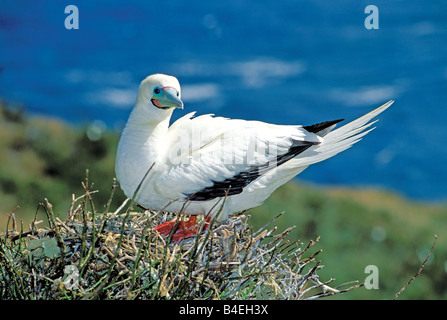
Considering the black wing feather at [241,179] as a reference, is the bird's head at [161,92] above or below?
above

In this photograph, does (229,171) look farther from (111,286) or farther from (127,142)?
A: (111,286)

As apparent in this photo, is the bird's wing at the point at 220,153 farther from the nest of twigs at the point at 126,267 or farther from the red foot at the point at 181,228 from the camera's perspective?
the nest of twigs at the point at 126,267

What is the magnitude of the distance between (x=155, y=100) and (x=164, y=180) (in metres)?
0.71

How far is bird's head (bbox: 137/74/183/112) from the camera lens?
4570mm

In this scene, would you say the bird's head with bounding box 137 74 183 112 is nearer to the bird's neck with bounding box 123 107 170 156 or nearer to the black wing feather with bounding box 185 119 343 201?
the bird's neck with bounding box 123 107 170 156

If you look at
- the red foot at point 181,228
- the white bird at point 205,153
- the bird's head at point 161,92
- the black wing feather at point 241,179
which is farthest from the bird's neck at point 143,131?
the red foot at point 181,228

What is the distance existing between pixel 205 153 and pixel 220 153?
135 mm

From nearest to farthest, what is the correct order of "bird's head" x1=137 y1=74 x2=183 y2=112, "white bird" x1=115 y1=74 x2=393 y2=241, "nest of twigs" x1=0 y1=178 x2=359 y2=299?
"nest of twigs" x1=0 y1=178 x2=359 y2=299 → "bird's head" x1=137 y1=74 x2=183 y2=112 → "white bird" x1=115 y1=74 x2=393 y2=241

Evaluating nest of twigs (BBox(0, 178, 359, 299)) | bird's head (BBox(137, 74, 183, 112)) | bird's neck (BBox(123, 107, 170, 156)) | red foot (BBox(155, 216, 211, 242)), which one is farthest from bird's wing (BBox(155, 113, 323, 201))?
nest of twigs (BBox(0, 178, 359, 299))

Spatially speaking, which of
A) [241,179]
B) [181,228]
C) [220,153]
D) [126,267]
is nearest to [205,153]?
[220,153]

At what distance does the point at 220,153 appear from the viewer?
4816 mm

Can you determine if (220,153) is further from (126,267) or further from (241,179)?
(126,267)

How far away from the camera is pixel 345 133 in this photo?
199 inches

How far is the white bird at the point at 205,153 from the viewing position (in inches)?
186
